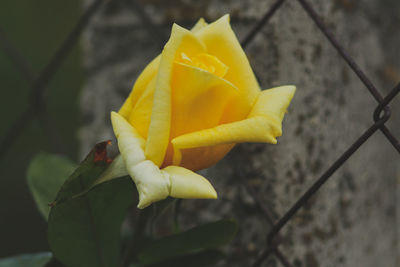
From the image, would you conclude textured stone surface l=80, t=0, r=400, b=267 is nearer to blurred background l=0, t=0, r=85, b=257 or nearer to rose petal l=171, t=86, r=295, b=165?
rose petal l=171, t=86, r=295, b=165

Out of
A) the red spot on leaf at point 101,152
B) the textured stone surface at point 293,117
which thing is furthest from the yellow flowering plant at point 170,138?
the textured stone surface at point 293,117

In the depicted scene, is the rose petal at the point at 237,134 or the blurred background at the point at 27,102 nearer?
the rose petal at the point at 237,134

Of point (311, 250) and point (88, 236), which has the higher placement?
point (88, 236)

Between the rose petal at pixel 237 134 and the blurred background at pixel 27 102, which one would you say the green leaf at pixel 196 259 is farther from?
the blurred background at pixel 27 102

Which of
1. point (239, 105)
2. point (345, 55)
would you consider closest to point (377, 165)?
point (345, 55)

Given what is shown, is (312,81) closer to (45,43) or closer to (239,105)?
(239,105)

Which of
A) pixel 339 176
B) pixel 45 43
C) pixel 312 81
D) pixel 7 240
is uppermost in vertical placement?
pixel 312 81

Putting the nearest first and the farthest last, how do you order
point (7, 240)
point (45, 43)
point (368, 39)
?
point (368, 39) < point (7, 240) < point (45, 43)
